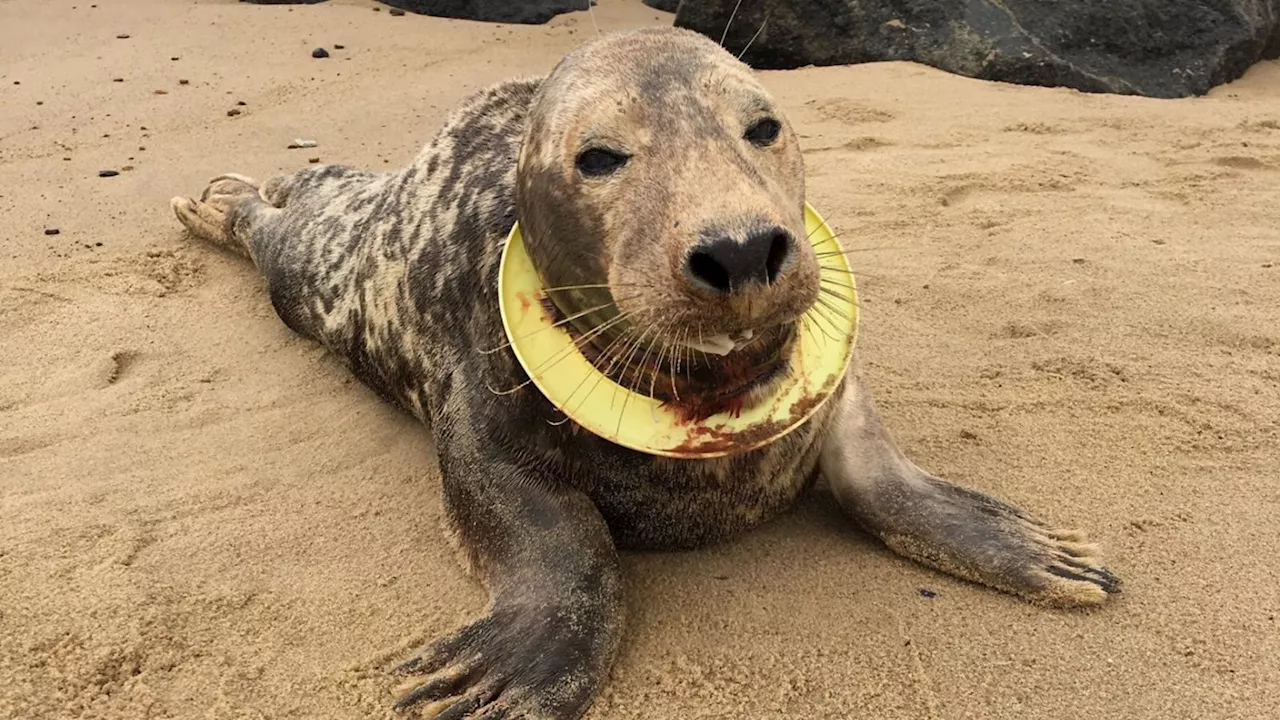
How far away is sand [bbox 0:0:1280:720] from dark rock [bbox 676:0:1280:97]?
734 mm

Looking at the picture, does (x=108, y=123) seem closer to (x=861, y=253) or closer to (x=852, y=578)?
(x=861, y=253)

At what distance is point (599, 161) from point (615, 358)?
0.44m

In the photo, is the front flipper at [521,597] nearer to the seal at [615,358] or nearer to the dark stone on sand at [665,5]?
the seal at [615,358]

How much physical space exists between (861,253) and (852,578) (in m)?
2.25

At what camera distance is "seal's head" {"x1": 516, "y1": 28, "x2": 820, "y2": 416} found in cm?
209

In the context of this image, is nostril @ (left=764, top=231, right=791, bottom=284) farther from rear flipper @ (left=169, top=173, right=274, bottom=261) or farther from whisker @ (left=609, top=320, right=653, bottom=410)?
rear flipper @ (left=169, top=173, right=274, bottom=261)

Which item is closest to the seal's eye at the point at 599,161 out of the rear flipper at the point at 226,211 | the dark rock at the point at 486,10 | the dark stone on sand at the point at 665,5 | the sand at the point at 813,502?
the sand at the point at 813,502

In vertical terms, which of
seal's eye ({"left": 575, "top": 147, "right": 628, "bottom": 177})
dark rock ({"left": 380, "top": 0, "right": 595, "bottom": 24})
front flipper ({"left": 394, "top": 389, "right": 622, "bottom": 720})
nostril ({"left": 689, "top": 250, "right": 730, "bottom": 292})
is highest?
seal's eye ({"left": 575, "top": 147, "right": 628, "bottom": 177})

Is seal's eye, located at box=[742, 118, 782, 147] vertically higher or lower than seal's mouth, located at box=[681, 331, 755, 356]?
higher

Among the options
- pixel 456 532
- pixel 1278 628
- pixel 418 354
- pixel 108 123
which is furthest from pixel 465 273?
pixel 108 123

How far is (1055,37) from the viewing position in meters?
7.23

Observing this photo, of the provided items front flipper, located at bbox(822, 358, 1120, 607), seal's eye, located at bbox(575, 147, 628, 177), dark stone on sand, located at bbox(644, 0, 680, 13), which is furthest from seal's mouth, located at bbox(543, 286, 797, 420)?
dark stone on sand, located at bbox(644, 0, 680, 13)

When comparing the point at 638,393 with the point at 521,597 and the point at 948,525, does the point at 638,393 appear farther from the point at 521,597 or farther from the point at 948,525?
the point at 948,525

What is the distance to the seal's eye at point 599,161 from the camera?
7.78 ft
